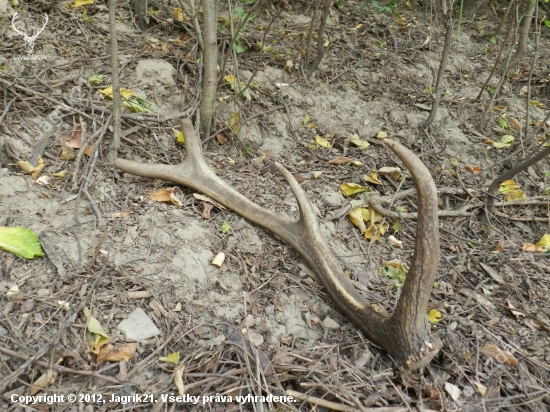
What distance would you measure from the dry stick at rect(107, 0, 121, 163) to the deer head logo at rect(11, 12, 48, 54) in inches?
42.6

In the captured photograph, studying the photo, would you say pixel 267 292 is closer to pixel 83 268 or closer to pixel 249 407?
pixel 249 407

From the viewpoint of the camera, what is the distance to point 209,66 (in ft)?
10.9

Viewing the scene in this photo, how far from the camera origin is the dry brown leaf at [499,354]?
233 cm

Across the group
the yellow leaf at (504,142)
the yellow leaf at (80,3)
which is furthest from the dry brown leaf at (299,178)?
the yellow leaf at (80,3)

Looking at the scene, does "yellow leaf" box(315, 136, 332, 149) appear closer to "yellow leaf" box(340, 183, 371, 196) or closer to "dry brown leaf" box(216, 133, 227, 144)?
→ "yellow leaf" box(340, 183, 371, 196)

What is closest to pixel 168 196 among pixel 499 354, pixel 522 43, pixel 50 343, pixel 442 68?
pixel 50 343

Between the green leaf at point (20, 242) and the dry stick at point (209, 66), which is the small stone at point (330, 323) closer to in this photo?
the green leaf at point (20, 242)

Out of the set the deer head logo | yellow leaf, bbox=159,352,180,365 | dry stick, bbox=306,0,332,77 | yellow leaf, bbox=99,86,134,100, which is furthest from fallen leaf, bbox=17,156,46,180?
dry stick, bbox=306,0,332,77

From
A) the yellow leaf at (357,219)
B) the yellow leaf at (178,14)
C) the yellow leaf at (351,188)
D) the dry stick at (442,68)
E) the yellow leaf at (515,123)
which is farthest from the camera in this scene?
the yellow leaf at (515,123)

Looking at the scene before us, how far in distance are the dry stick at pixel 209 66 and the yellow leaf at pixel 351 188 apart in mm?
1148

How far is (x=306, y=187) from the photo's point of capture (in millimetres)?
3363

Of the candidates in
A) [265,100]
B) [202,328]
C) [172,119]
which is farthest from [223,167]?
[202,328]

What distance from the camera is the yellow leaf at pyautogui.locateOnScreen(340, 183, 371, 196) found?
11.1 ft

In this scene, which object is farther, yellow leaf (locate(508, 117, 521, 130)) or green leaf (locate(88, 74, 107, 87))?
yellow leaf (locate(508, 117, 521, 130))
